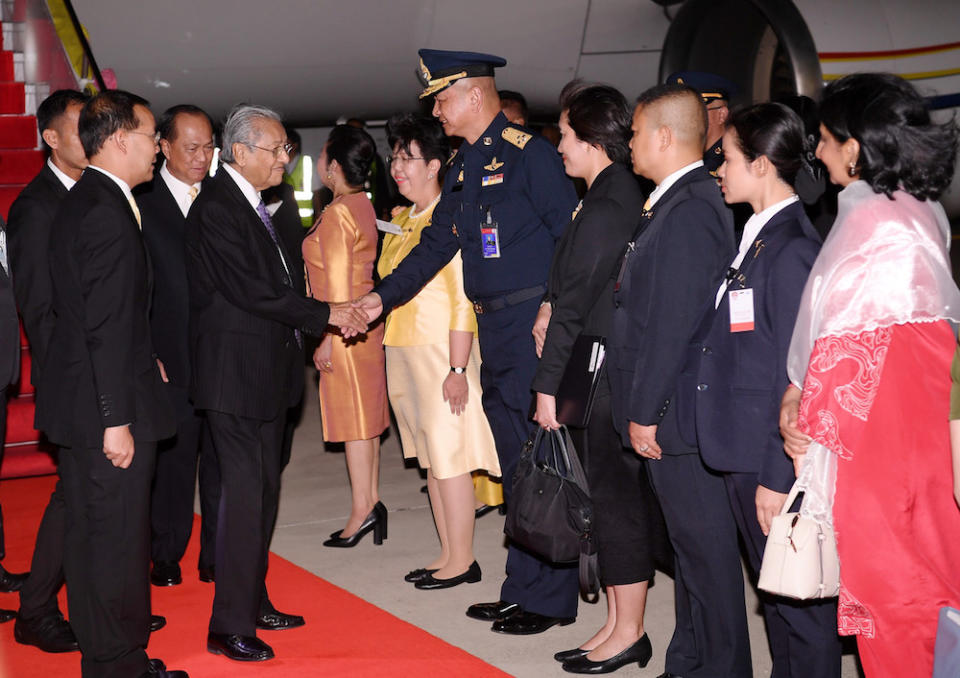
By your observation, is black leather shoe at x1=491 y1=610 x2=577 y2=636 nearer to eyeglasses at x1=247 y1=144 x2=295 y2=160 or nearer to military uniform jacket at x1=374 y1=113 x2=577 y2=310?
military uniform jacket at x1=374 y1=113 x2=577 y2=310

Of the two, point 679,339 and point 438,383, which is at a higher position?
point 679,339

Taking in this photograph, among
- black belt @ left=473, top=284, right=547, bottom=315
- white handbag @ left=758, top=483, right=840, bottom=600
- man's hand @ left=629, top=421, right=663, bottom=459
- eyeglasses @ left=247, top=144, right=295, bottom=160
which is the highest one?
eyeglasses @ left=247, top=144, right=295, bottom=160

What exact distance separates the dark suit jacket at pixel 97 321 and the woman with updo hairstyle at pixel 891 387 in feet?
5.01

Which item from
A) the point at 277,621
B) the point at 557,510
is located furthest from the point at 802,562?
the point at 277,621

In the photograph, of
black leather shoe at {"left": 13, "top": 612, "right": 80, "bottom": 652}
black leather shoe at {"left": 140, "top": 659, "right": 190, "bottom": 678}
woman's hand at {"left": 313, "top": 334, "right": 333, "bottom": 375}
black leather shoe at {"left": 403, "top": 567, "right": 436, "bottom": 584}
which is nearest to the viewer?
black leather shoe at {"left": 140, "top": 659, "right": 190, "bottom": 678}

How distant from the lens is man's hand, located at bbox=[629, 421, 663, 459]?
94.0 inches

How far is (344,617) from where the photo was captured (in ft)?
10.4

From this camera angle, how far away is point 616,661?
2.73 metres

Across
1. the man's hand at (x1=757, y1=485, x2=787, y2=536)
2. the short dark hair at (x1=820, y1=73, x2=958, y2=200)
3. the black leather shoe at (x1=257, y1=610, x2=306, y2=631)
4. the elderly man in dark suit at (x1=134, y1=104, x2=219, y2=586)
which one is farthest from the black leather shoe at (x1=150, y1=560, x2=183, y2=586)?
the short dark hair at (x1=820, y1=73, x2=958, y2=200)

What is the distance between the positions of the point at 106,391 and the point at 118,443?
0.41 ft

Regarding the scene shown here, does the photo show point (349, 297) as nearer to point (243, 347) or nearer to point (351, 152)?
point (351, 152)

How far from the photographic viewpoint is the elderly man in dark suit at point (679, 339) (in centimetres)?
236

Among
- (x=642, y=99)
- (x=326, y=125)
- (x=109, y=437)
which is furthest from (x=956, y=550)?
(x=326, y=125)

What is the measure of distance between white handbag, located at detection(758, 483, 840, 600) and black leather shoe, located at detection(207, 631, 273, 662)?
1.53 m
